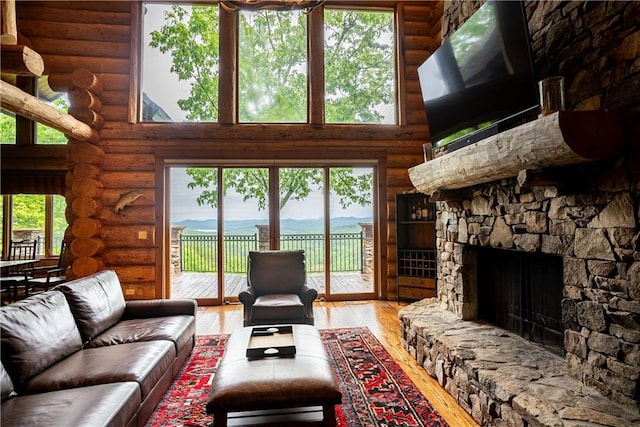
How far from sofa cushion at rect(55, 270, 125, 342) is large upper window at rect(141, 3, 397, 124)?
3.33m

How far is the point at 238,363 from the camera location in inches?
87.7

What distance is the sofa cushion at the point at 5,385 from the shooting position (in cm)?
178

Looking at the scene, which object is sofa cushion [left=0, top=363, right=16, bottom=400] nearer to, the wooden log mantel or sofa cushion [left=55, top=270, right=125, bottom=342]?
sofa cushion [left=55, top=270, right=125, bottom=342]

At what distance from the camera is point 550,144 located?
1866 millimetres

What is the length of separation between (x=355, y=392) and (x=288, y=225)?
3.43 m

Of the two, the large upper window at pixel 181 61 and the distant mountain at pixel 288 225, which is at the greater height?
the large upper window at pixel 181 61

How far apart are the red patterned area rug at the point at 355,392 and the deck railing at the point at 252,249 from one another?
7.01ft

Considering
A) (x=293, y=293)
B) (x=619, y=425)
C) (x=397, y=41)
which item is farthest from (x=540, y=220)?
(x=397, y=41)

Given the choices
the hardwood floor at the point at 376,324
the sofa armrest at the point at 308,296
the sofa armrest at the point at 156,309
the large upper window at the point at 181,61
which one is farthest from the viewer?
the large upper window at the point at 181,61

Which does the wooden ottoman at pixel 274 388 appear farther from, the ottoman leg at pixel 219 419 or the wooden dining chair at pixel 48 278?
the wooden dining chair at pixel 48 278

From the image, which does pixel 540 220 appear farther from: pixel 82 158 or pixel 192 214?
pixel 82 158

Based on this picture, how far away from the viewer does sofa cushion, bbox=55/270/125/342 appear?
2.66 metres

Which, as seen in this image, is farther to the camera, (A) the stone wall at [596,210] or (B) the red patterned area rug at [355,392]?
(B) the red patterned area rug at [355,392]

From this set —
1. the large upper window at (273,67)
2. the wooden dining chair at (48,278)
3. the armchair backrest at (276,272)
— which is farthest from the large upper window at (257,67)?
the wooden dining chair at (48,278)
